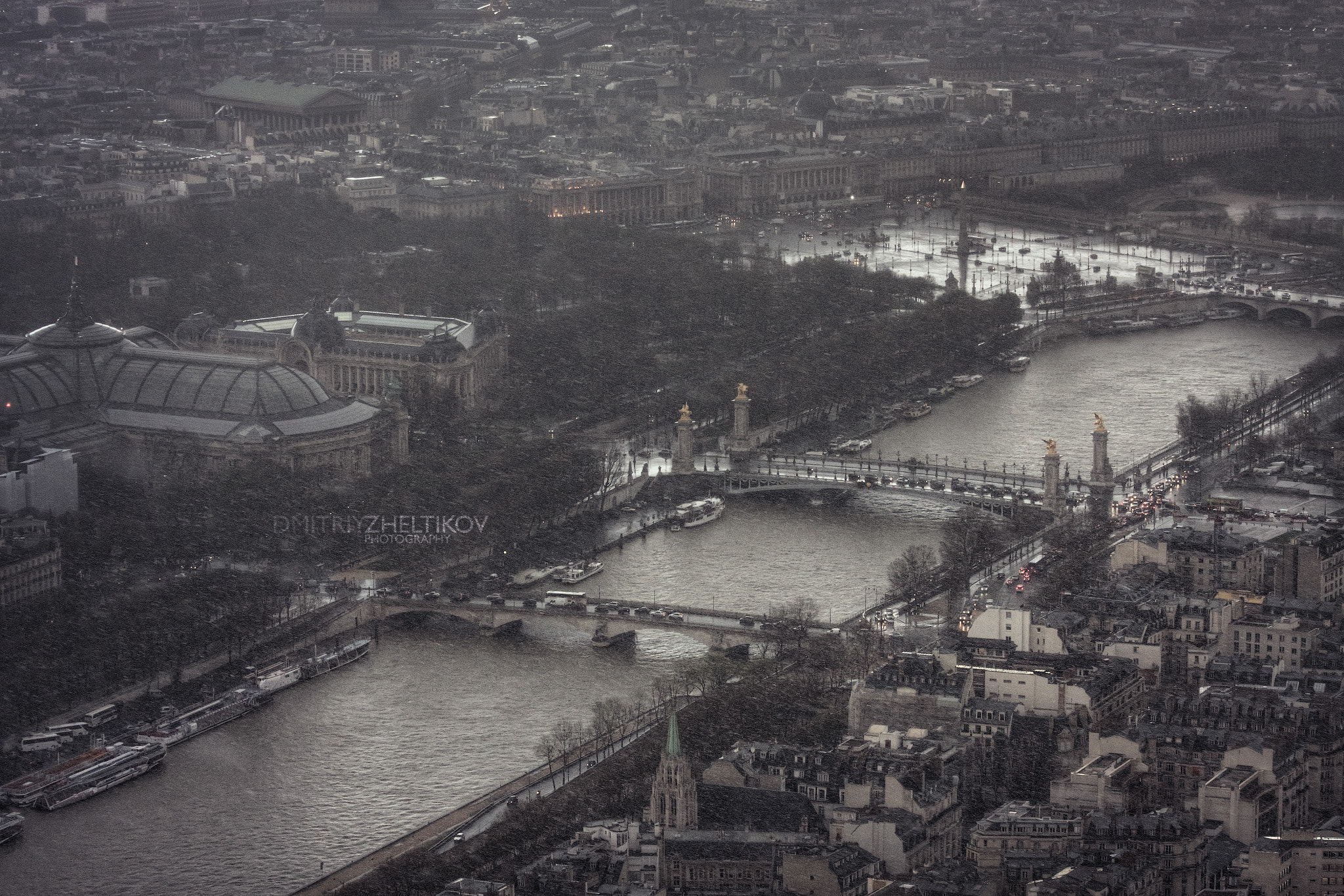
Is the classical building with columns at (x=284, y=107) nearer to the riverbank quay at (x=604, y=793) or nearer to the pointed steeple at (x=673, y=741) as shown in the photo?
the riverbank quay at (x=604, y=793)

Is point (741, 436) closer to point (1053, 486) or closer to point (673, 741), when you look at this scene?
point (1053, 486)

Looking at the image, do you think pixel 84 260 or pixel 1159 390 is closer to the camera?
pixel 1159 390

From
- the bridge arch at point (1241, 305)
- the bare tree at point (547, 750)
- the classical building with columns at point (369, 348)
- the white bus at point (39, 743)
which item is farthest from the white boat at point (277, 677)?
Result: the bridge arch at point (1241, 305)

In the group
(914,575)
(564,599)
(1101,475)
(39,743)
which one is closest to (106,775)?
(39,743)

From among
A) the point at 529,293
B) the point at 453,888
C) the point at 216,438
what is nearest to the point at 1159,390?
the point at 529,293

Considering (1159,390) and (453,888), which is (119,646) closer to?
(453,888)
